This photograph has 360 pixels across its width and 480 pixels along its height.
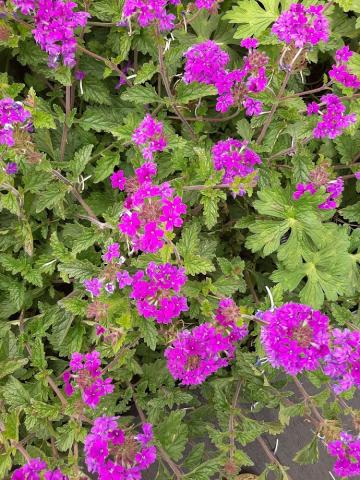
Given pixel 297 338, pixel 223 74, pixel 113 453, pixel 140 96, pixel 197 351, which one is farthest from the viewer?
pixel 140 96

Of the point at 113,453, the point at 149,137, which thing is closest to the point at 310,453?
the point at 113,453

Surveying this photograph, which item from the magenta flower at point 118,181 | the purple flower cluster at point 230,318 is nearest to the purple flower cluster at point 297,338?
the purple flower cluster at point 230,318

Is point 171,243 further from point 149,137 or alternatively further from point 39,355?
point 39,355

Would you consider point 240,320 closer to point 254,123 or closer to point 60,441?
point 60,441

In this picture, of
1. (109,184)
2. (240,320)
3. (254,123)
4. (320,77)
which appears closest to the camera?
(240,320)

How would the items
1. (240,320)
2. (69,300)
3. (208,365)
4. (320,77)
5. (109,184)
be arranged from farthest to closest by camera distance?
1. (320,77)
2. (109,184)
3. (69,300)
4. (208,365)
5. (240,320)

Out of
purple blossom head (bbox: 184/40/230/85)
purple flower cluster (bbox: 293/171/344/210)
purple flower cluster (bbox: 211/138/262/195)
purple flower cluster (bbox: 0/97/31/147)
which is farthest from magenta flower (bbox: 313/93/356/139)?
purple flower cluster (bbox: 0/97/31/147)

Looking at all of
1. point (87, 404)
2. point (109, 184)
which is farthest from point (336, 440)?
point (109, 184)
